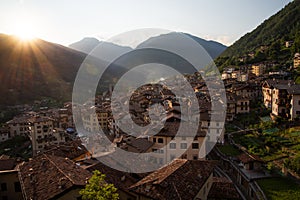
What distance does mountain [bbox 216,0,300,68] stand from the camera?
220 ft

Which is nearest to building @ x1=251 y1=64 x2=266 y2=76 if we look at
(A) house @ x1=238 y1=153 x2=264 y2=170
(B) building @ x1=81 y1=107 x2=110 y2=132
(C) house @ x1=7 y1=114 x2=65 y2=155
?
(B) building @ x1=81 y1=107 x2=110 y2=132

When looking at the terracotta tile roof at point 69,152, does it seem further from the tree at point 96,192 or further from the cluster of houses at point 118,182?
the tree at point 96,192

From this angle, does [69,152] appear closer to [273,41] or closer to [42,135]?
[42,135]

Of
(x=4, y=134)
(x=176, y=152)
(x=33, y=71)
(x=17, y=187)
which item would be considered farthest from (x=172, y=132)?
(x=33, y=71)

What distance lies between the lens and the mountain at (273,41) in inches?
2641

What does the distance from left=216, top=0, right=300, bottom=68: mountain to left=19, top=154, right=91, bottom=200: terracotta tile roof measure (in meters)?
62.9

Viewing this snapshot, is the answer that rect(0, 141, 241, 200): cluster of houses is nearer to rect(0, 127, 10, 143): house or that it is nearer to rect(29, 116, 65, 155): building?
rect(29, 116, 65, 155): building

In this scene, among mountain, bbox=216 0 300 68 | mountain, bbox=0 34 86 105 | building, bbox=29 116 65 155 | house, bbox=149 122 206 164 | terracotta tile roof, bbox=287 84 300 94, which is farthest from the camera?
mountain, bbox=0 34 86 105

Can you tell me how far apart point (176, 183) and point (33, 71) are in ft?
346

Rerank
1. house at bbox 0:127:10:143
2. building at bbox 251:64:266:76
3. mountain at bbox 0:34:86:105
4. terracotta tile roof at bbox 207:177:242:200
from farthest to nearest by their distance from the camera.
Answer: mountain at bbox 0:34:86:105, building at bbox 251:64:266:76, house at bbox 0:127:10:143, terracotta tile roof at bbox 207:177:242:200

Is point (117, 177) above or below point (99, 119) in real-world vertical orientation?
above

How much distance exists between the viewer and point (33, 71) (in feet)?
341

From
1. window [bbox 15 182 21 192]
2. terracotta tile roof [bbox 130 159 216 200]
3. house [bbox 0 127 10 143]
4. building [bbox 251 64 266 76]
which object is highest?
building [bbox 251 64 266 76]

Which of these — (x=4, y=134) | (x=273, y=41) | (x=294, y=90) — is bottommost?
(x=4, y=134)
